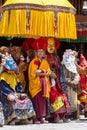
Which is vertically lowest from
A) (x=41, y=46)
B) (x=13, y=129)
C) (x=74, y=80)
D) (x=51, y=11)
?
(x=13, y=129)

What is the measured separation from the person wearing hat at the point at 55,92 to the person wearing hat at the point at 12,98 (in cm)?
62

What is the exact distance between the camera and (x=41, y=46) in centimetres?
1177

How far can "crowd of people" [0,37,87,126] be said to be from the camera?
1123 cm

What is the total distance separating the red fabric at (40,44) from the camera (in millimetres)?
11756

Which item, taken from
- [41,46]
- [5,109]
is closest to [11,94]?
[5,109]

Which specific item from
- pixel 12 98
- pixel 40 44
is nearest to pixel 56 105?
pixel 12 98

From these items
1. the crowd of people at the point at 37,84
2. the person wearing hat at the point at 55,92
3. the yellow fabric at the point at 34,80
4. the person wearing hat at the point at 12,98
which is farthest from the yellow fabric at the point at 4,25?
the person wearing hat at the point at 55,92

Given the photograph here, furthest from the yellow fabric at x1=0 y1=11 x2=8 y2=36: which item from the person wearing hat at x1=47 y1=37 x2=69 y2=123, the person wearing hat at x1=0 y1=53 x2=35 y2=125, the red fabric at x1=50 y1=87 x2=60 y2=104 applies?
the red fabric at x1=50 y1=87 x2=60 y2=104

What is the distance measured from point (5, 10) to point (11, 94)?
6.10 ft

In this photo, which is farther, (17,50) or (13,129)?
(17,50)

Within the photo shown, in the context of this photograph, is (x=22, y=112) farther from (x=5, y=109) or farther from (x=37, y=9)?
(x=37, y=9)

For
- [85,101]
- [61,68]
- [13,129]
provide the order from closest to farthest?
[13,129], [61,68], [85,101]

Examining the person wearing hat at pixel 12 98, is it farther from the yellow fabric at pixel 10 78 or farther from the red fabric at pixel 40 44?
the red fabric at pixel 40 44

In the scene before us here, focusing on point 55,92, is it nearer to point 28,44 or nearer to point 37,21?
point 28,44
